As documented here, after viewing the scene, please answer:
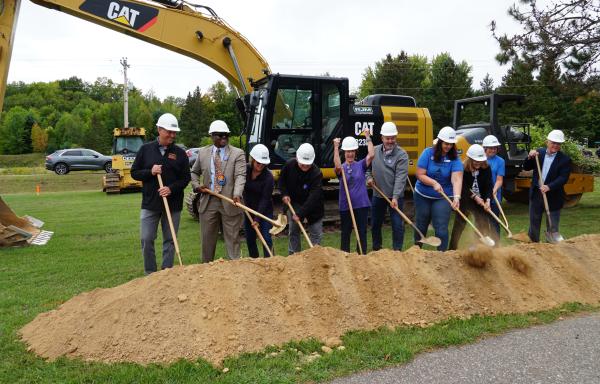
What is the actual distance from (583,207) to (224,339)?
11.9 metres

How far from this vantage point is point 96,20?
838cm

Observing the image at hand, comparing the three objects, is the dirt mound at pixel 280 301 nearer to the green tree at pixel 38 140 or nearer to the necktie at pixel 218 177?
the necktie at pixel 218 177

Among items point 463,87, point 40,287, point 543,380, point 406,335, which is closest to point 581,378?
point 543,380

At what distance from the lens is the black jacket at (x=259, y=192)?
18.9ft

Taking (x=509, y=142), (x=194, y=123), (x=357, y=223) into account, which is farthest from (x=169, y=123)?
(x=194, y=123)

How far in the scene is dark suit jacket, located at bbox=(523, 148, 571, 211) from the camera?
21.5ft

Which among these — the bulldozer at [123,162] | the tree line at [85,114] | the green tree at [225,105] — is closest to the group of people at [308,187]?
the bulldozer at [123,162]

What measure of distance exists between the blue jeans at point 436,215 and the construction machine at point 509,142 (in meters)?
4.98

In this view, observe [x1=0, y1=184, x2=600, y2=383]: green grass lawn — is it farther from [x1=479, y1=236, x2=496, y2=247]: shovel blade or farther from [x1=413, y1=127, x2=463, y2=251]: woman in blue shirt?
[x1=413, y1=127, x2=463, y2=251]: woman in blue shirt

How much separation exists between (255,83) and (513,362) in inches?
271

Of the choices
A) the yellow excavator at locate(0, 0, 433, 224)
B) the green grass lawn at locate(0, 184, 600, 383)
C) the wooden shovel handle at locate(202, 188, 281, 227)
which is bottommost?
the green grass lawn at locate(0, 184, 600, 383)

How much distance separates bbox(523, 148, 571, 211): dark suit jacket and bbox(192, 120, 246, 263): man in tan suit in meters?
4.29

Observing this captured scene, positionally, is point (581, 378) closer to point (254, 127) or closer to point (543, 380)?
point (543, 380)

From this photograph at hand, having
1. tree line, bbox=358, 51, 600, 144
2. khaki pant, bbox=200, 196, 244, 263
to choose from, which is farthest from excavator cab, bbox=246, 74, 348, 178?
tree line, bbox=358, 51, 600, 144
